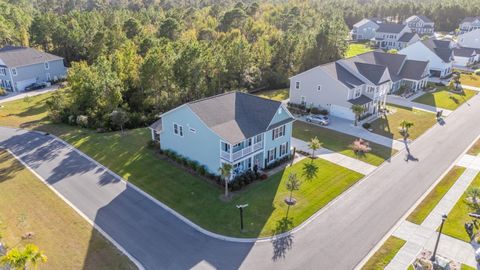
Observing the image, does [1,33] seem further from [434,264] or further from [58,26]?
[434,264]

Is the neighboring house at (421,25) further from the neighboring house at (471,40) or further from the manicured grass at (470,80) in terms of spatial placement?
the manicured grass at (470,80)

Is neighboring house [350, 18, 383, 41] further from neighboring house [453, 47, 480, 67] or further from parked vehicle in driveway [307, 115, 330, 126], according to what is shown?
parked vehicle in driveway [307, 115, 330, 126]

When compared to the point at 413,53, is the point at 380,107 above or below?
below

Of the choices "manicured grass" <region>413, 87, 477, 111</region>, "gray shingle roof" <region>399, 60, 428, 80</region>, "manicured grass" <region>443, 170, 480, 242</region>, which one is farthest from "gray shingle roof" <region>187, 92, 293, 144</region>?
"gray shingle roof" <region>399, 60, 428, 80</region>

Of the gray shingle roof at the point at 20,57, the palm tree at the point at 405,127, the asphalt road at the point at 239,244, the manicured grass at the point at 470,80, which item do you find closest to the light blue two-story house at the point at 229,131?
the asphalt road at the point at 239,244

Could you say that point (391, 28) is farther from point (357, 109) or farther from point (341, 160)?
point (341, 160)

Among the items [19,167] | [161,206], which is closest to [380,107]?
[161,206]

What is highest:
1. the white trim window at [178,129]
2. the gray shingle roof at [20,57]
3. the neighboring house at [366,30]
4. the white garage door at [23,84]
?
the neighboring house at [366,30]
